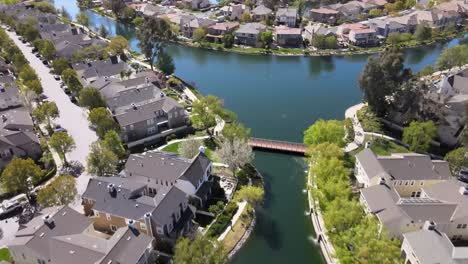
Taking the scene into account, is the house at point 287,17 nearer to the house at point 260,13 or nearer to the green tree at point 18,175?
the house at point 260,13

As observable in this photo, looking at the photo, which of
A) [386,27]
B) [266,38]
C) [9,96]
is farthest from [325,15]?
[9,96]

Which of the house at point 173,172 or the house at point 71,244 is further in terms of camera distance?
the house at point 173,172

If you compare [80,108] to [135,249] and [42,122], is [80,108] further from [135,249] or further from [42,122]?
[135,249]

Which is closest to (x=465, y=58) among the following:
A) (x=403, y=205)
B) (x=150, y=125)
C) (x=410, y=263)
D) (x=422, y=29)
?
(x=422, y=29)

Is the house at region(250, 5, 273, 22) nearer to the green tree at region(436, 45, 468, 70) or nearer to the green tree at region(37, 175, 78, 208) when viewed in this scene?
the green tree at region(436, 45, 468, 70)

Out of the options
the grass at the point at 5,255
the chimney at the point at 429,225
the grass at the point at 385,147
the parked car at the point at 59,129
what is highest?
the chimney at the point at 429,225

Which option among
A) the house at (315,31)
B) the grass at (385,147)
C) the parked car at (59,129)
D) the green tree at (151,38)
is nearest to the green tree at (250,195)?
the grass at (385,147)
